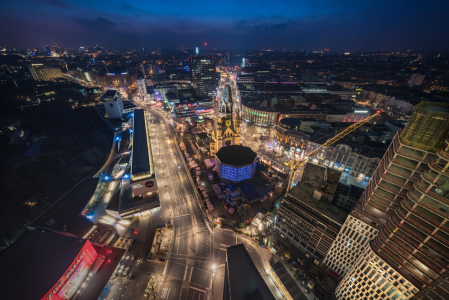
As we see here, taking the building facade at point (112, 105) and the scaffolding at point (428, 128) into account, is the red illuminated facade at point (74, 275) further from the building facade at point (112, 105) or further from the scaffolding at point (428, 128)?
the building facade at point (112, 105)

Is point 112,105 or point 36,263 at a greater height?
point 112,105

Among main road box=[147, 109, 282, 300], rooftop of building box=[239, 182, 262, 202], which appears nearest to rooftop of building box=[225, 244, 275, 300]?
main road box=[147, 109, 282, 300]

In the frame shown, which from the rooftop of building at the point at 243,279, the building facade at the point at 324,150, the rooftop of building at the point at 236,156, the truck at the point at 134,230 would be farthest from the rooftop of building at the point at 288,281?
the building facade at the point at 324,150

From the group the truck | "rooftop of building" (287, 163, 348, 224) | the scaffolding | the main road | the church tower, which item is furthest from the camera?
the church tower

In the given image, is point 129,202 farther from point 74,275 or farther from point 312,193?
point 312,193

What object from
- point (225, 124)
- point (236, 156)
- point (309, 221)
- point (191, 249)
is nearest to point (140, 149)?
point (225, 124)

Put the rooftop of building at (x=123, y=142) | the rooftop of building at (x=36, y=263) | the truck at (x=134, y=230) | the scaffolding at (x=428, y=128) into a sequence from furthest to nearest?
the rooftop of building at (x=123, y=142)
the truck at (x=134, y=230)
the rooftop of building at (x=36, y=263)
the scaffolding at (x=428, y=128)

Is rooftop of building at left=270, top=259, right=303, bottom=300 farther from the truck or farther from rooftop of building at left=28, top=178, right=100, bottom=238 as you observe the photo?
rooftop of building at left=28, top=178, right=100, bottom=238
